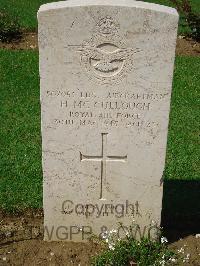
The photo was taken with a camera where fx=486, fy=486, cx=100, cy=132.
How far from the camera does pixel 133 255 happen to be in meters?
4.35

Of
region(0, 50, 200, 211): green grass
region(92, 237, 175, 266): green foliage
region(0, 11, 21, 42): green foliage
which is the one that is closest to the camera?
region(92, 237, 175, 266): green foliage

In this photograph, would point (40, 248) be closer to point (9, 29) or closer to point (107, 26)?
point (107, 26)

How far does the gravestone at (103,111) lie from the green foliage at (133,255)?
1.23 ft

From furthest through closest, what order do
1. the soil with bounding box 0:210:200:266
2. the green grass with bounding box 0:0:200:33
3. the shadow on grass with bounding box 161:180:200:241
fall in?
the green grass with bounding box 0:0:200:33 → the shadow on grass with bounding box 161:180:200:241 → the soil with bounding box 0:210:200:266

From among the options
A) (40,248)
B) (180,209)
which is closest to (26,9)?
(180,209)

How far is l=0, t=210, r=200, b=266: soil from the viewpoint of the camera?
4656 mm

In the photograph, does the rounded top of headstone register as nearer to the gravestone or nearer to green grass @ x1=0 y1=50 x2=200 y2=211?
the gravestone

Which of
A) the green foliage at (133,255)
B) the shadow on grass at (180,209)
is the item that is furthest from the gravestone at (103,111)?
the shadow on grass at (180,209)

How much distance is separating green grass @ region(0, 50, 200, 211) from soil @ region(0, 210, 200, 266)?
17.0 inches

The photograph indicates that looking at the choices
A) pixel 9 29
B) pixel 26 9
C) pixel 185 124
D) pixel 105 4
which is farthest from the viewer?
pixel 26 9

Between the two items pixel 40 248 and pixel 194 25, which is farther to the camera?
pixel 194 25

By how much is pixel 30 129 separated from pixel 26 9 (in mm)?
7808

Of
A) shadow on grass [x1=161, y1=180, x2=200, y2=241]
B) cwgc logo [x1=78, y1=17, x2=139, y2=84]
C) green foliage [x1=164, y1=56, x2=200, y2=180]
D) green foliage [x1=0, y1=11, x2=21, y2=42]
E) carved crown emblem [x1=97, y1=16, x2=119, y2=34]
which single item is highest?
carved crown emblem [x1=97, y1=16, x2=119, y2=34]

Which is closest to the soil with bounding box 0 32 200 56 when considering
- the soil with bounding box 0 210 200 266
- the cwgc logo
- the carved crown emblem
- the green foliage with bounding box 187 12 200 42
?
the green foliage with bounding box 187 12 200 42
